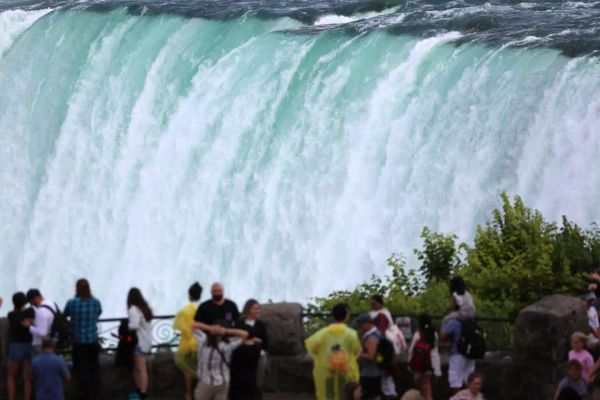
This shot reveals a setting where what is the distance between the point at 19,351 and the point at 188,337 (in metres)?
2.03

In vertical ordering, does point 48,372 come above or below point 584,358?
above

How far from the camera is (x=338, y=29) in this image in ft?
116

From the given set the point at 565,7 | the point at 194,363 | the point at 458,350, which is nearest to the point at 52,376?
the point at 194,363

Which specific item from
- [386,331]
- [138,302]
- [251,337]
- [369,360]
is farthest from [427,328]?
[138,302]

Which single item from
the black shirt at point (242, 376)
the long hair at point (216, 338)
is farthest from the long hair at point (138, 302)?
the black shirt at point (242, 376)

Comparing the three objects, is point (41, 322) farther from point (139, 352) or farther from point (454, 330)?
point (454, 330)

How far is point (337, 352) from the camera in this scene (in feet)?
62.6

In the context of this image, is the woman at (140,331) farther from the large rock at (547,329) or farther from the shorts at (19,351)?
the large rock at (547,329)

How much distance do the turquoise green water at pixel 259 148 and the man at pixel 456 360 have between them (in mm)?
8792

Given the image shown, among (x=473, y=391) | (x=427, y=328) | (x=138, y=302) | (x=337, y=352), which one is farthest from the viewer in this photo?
(x=138, y=302)

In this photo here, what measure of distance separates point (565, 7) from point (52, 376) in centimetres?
2027

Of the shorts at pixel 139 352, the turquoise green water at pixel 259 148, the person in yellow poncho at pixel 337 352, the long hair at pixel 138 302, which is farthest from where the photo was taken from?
the turquoise green water at pixel 259 148

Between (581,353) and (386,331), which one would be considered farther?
(386,331)

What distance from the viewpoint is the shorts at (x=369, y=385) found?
19.6m
